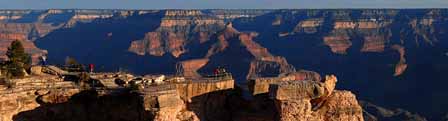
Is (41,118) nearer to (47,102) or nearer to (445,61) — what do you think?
(47,102)

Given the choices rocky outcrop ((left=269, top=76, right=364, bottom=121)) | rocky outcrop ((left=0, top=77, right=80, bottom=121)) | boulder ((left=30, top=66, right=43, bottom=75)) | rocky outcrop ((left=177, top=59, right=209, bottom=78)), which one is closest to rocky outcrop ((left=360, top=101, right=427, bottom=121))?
rocky outcrop ((left=177, top=59, right=209, bottom=78))

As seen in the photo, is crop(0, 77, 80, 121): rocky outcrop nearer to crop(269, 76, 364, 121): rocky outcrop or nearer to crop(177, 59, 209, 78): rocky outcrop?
crop(269, 76, 364, 121): rocky outcrop

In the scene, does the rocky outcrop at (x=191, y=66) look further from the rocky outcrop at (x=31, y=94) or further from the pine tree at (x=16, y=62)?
the rocky outcrop at (x=31, y=94)

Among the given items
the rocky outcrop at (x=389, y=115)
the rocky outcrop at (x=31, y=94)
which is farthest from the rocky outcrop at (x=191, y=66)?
the rocky outcrop at (x=31, y=94)

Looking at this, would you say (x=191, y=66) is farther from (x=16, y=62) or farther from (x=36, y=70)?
(x=36, y=70)

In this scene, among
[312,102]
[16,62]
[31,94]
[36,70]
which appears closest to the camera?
[31,94]

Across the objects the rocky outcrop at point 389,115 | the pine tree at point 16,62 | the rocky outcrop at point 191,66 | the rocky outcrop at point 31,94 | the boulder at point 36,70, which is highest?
the pine tree at point 16,62

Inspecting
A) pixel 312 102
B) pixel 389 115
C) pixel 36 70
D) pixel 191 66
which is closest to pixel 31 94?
pixel 36 70

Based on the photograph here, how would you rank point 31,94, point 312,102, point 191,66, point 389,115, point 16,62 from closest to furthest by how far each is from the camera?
1. point 31,94
2. point 312,102
3. point 16,62
4. point 389,115
5. point 191,66

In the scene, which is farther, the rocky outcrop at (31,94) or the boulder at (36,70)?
the boulder at (36,70)
